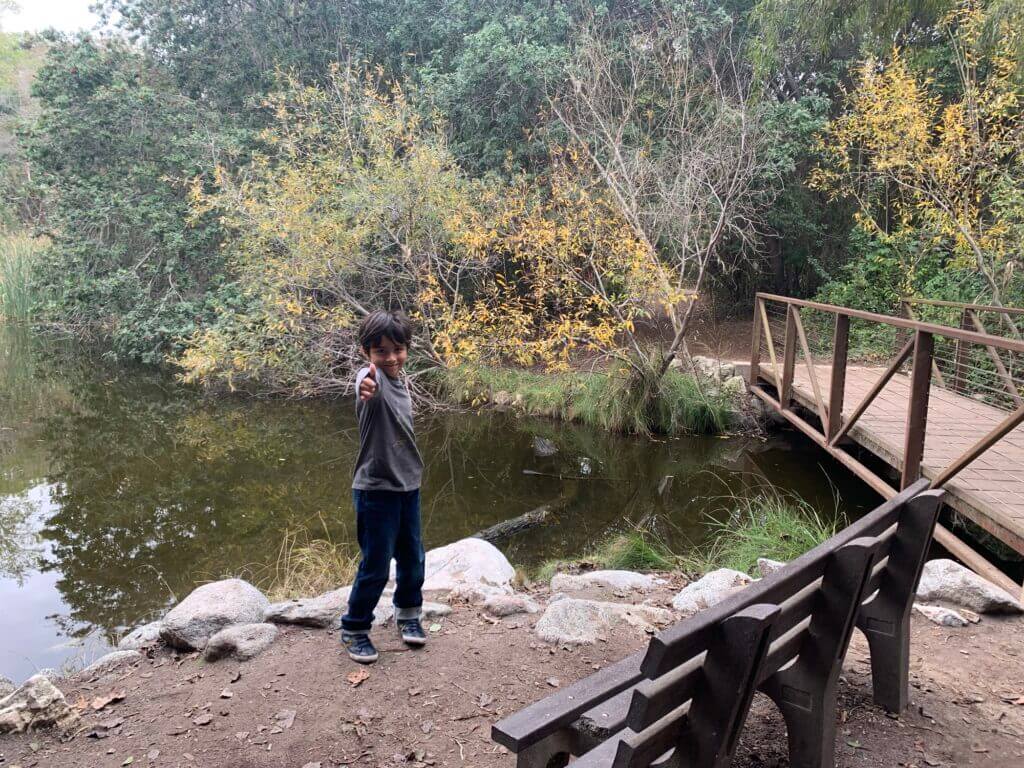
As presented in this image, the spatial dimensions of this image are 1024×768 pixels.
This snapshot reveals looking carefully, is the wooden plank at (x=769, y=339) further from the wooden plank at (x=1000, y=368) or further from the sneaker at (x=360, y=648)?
the sneaker at (x=360, y=648)

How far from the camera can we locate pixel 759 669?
160cm

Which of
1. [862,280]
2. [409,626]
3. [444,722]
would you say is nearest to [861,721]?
[444,722]

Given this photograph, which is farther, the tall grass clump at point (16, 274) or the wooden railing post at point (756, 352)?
the tall grass clump at point (16, 274)

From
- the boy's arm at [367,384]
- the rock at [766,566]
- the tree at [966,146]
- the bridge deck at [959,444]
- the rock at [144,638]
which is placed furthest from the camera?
the tree at [966,146]

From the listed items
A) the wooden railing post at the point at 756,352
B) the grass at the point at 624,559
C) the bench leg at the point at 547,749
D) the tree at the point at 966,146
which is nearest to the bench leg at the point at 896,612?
the bench leg at the point at 547,749

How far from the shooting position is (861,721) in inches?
95.6

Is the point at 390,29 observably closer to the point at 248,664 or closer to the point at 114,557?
the point at 114,557

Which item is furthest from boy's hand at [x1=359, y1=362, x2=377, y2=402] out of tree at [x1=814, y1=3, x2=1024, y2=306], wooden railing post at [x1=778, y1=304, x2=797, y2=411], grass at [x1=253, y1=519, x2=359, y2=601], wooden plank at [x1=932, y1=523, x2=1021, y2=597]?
tree at [x1=814, y1=3, x2=1024, y2=306]

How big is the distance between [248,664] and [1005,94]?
932 centimetres

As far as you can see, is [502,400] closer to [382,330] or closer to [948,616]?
[948,616]

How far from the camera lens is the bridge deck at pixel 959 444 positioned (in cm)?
418

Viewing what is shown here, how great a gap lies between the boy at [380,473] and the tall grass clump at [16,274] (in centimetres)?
1740

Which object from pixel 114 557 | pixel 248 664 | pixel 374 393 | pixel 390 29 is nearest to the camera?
pixel 374 393

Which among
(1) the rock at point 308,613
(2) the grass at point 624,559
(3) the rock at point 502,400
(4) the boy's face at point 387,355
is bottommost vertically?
(3) the rock at point 502,400
